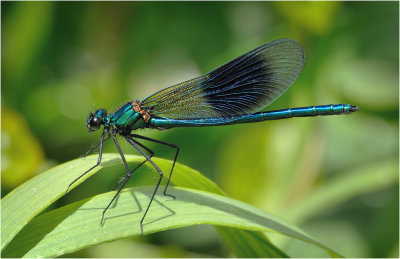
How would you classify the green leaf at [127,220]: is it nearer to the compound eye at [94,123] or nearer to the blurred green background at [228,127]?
the compound eye at [94,123]

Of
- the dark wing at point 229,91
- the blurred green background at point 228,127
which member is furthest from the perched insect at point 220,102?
the blurred green background at point 228,127

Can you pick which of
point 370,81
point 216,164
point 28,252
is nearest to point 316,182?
point 216,164

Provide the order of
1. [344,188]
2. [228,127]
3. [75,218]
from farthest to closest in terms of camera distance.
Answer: [228,127] < [344,188] < [75,218]

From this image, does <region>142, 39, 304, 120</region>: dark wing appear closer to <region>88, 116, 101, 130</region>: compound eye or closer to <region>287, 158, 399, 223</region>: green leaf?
<region>88, 116, 101, 130</region>: compound eye

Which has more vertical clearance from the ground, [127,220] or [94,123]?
[94,123]

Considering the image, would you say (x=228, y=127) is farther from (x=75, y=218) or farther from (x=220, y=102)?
(x=75, y=218)

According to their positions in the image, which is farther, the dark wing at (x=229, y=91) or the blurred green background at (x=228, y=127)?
the blurred green background at (x=228, y=127)

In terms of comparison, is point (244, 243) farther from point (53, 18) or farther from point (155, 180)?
point (53, 18)

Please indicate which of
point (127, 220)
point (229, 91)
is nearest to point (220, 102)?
point (229, 91)
